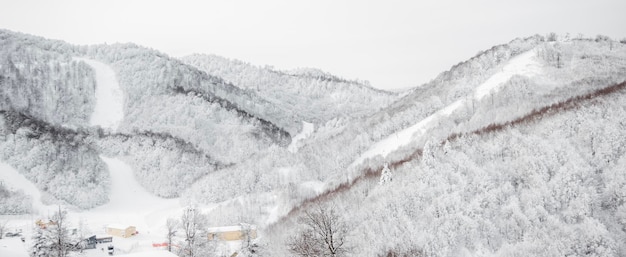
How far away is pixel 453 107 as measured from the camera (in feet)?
358

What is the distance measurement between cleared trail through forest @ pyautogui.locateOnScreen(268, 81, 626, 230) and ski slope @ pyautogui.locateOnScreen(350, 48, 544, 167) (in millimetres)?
13404

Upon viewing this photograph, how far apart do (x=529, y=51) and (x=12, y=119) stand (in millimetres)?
158146

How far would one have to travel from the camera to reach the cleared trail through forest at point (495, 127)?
66.3 m

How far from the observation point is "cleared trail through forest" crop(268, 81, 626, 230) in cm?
6629

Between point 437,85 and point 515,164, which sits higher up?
point 437,85

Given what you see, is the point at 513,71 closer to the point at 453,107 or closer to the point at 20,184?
the point at 453,107

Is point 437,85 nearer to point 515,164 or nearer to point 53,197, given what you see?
point 515,164

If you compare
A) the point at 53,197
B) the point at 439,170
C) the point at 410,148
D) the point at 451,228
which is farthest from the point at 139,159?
the point at 451,228

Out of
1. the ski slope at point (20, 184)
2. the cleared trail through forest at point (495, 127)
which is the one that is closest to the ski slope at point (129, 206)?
the ski slope at point (20, 184)

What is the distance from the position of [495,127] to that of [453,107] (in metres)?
33.1

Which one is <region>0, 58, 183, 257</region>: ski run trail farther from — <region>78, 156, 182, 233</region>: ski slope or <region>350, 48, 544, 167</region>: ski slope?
<region>350, 48, 544, 167</region>: ski slope

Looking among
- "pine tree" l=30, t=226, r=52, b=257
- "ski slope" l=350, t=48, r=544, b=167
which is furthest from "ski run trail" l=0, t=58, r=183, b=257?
"ski slope" l=350, t=48, r=544, b=167

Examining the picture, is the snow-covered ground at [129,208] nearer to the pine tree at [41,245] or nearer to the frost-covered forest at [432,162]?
the frost-covered forest at [432,162]

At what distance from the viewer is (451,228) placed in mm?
46531
